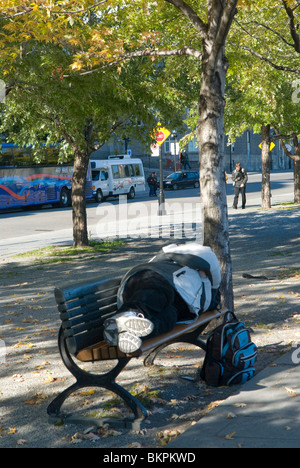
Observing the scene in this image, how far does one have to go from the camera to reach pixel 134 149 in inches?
2618

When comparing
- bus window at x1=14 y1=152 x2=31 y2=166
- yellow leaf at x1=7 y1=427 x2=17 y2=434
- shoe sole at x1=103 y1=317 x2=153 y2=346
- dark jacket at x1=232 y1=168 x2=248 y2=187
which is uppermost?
bus window at x1=14 y1=152 x2=31 y2=166

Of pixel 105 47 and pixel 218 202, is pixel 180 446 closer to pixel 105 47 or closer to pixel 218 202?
pixel 218 202

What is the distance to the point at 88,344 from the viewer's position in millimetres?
4789

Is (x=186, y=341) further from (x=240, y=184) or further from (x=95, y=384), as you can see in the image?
(x=240, y=184)

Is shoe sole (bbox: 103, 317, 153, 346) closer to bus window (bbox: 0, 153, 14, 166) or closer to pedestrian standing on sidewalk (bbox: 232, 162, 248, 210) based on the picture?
pedestrian standing on sidewalk (bbox: 232, 162, 248, 210)

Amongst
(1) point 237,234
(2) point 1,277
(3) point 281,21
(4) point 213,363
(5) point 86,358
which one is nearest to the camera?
(5) point 86,358

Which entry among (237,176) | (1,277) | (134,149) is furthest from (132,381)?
(134,149)

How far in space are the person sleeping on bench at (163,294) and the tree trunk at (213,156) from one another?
4.19 feet

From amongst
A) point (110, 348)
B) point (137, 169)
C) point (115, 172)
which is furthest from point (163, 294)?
point (137, 169)

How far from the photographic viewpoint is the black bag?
17.0ft

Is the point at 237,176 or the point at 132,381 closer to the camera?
the point at 132,381

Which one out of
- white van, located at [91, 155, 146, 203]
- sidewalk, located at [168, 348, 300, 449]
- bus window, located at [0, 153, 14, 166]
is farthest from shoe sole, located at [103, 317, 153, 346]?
white van, located at [91, 155, 146, 203]

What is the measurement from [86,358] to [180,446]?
3.48 feet

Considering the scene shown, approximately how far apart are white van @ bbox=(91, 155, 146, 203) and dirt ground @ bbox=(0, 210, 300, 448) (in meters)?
27.8
